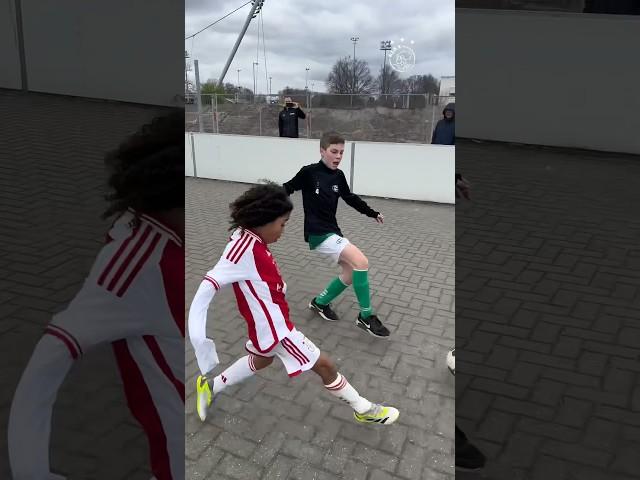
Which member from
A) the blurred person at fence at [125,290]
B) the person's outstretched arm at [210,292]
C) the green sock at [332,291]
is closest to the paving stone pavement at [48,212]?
the blurred person at fence at [125,290]

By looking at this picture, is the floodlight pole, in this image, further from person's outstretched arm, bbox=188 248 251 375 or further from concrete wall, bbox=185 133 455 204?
person's outstretched arm, bbox=188 248 251 375

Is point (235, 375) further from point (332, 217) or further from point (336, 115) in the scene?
point (336, 115)

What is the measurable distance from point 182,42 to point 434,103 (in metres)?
8.15

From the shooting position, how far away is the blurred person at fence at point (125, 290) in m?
0.80

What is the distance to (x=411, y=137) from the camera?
858cm

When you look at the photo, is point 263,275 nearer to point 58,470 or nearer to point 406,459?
point 406,459

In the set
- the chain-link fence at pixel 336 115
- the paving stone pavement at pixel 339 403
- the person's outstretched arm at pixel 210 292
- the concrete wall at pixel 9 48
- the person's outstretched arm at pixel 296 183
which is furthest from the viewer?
the chain-link fence at pixel 336 115

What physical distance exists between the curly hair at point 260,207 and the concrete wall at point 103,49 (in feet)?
4.42

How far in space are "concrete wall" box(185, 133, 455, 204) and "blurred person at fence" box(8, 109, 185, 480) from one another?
4493 mm

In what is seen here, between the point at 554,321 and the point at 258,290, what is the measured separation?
191 cm

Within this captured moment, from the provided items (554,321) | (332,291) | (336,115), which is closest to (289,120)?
(336,115)

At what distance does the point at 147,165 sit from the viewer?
0.82m

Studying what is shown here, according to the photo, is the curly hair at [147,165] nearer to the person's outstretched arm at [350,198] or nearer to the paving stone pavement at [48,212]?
the paving stone pavement at [48,212]

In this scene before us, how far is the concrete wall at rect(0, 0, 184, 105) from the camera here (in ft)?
2.49
